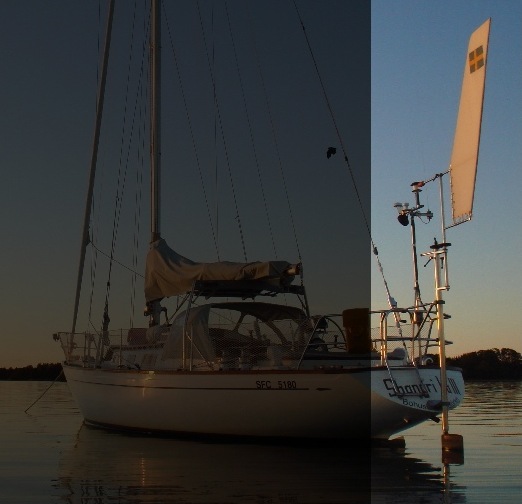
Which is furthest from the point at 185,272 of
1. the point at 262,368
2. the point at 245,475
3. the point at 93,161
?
the point at 93,161

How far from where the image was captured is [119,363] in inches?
724

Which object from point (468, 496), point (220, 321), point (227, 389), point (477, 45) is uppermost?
point (477, 45)

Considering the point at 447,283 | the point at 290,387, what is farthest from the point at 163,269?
the point at 447,283

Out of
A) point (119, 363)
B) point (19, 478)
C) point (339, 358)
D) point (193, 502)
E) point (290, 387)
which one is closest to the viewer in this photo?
point (193, 502)

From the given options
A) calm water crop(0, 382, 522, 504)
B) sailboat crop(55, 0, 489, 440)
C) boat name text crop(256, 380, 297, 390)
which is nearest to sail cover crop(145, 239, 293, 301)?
sailboat crop(55, 0, 489, 440)

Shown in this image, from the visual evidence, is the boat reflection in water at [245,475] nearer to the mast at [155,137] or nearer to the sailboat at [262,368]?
the sailboat at [262,368]

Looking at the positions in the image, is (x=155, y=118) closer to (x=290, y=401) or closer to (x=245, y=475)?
(x=290, y=401)

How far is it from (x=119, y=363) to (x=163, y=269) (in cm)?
242

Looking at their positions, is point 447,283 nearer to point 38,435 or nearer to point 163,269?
point 163,269

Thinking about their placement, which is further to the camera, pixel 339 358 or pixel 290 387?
pixel 339 358

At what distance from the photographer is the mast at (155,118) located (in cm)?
2095

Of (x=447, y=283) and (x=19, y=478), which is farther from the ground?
(x=447, y=283)

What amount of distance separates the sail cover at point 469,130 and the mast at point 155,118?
387 inches

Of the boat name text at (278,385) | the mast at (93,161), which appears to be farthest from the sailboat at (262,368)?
the mast at (93,161)
